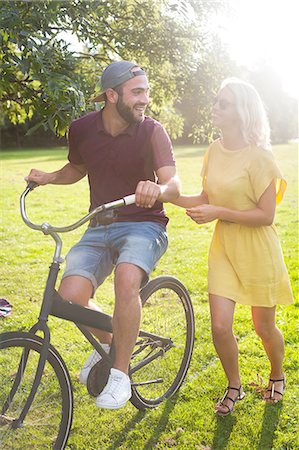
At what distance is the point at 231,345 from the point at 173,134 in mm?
5709

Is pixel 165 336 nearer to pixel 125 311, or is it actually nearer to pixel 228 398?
pixel 228 398

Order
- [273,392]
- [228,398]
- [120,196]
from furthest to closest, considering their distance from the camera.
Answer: [273,392], [228,398], [120,196]

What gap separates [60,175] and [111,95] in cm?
61

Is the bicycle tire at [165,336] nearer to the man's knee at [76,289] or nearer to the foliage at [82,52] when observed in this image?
the man's knee at [76,289]

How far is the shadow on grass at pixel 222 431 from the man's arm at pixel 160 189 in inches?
58.4

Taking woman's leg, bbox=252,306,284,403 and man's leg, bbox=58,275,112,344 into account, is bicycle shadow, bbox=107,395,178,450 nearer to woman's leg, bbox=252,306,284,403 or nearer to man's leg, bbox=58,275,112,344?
woman's leg, bbox=252,306,284,403

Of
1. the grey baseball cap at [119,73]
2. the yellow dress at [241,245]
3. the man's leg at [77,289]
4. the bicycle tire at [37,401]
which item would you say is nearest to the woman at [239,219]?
the yellow dress at [241,245]

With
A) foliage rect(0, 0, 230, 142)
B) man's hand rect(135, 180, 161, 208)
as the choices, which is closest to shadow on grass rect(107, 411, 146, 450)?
man's hand rect(135, 180, 161, 208)

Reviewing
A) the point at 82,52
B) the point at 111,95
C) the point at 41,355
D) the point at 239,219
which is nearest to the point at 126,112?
the point at 111,95

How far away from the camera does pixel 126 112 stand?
3.72 m

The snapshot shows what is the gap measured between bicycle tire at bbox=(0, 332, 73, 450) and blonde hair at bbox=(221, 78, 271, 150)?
1680 millimetres

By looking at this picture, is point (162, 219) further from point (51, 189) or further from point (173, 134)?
point (51, 189)

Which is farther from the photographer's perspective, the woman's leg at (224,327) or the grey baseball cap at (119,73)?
the woman's leg at (224,327)

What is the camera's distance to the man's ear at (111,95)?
12.2ft
